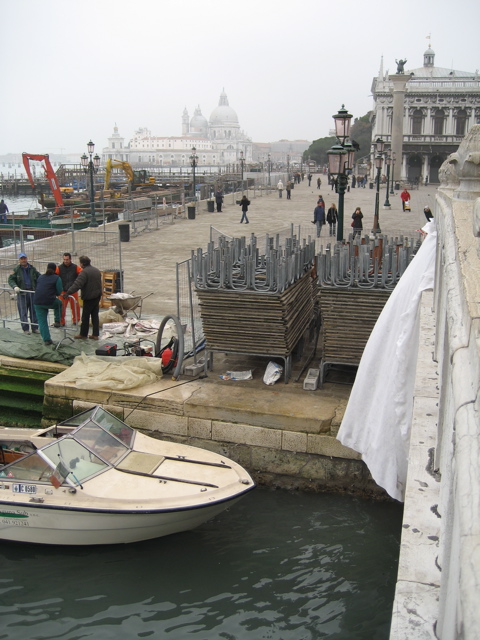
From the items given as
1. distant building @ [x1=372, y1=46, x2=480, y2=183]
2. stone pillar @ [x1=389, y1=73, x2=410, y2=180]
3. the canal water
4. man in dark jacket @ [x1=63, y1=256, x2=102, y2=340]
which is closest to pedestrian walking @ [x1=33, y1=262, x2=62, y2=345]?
man in dark jacket @ [x1=63, y1=256, x2=102, y2=340]

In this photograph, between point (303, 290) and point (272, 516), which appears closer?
point (272, 516)

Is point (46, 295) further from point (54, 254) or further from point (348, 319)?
point (54, 254)

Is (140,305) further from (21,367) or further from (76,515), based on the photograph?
(76,515)

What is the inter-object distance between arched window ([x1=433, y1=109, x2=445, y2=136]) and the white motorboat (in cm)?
7268

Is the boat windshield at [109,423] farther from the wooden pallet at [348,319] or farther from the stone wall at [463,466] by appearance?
the stone wall at [463,466]

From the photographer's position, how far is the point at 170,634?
20.2 ft

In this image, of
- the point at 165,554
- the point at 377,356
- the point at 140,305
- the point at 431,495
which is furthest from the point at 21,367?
the point at 431,495

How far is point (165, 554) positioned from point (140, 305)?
574 centimetres

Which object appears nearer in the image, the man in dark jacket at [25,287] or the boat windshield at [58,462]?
the boat windshield at [58,462]

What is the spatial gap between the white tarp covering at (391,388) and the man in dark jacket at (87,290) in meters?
5.14

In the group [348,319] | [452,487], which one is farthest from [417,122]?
[452,487]

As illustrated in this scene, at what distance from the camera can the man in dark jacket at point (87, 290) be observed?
10.3 m

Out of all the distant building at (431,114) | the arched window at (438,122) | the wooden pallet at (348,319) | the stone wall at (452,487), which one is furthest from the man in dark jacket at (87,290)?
the arched window at (438,122)

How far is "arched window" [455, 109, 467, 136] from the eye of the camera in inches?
2844
